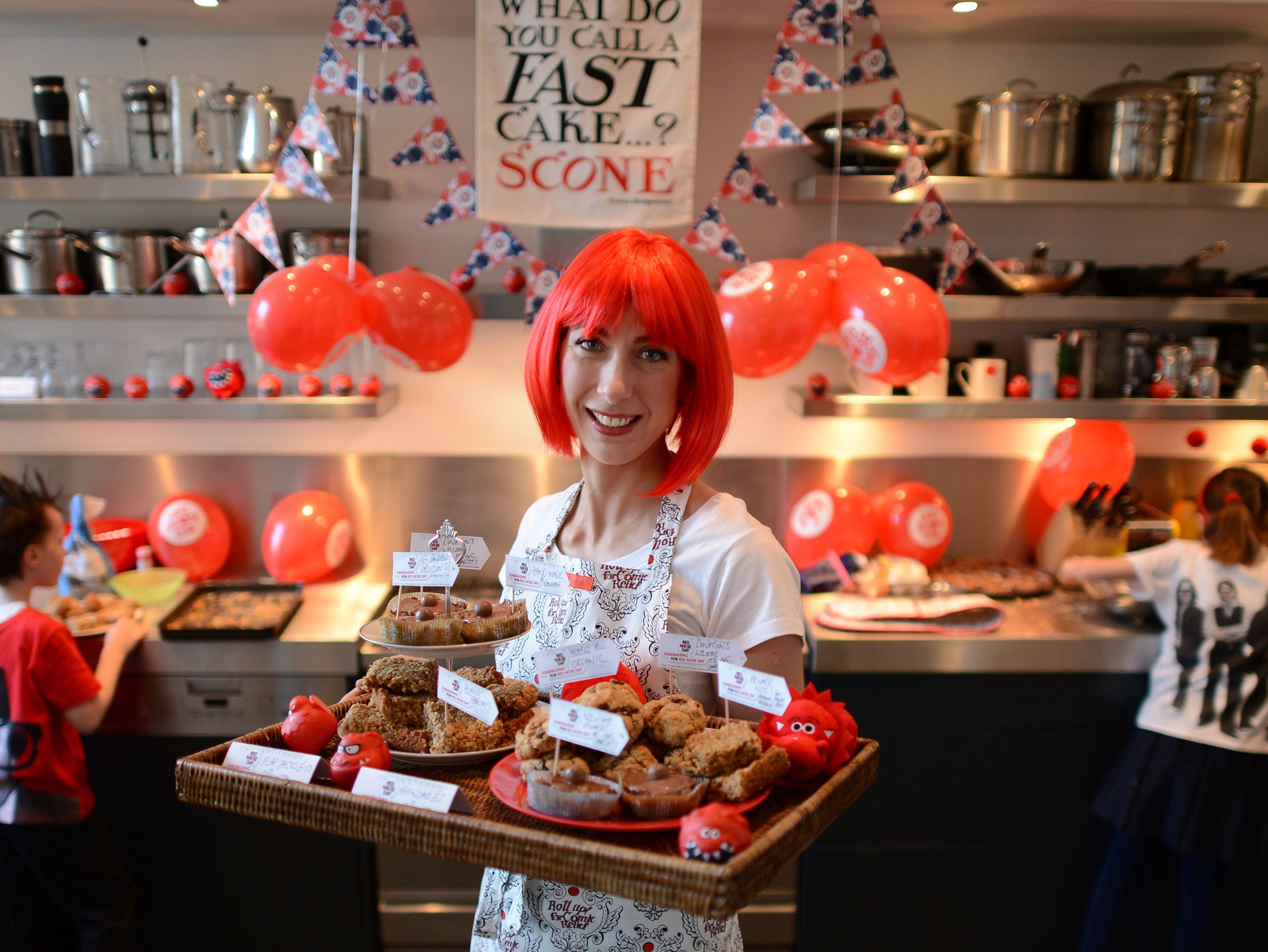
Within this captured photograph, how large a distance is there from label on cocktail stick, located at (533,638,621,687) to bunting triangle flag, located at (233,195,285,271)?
1.64 m

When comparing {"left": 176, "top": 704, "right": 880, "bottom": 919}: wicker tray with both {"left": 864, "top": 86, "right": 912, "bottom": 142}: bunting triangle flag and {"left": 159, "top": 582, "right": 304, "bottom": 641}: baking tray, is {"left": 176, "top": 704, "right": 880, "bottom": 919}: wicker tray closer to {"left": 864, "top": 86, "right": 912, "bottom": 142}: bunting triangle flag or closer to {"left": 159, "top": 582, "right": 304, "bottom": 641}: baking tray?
{"left": 159, "top": 582, "right": 304, "bottom": 641}: baking tray

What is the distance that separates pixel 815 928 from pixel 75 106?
3.06 m

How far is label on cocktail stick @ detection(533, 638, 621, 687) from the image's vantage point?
107cm

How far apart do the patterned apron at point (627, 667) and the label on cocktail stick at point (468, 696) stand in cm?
A: 22

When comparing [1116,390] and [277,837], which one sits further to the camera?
[1116,390]

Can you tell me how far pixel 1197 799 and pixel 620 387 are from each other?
6.50 ft

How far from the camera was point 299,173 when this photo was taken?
234 cm

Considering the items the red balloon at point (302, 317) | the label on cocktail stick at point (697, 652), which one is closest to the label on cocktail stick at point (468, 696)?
the label on cocktail stick at point (697, 652)

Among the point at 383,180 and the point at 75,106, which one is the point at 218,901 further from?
the point at 75,106

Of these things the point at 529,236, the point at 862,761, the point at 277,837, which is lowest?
the point at 277,837

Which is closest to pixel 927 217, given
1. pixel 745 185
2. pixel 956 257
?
pixel 956 257

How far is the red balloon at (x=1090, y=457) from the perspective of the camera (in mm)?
2922

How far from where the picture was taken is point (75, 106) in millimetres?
2678

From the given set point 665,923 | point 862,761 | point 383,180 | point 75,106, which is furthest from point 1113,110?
point 75,106
